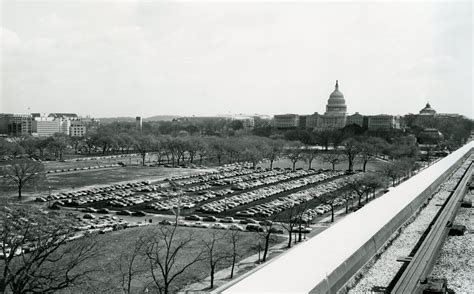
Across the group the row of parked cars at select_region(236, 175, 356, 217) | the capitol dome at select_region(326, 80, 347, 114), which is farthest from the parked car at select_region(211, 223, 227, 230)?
the capitol dome at select_region(326, 80, 347, 114)

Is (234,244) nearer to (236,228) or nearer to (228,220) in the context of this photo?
(236,228)

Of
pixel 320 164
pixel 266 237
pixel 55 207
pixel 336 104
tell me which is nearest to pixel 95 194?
pixel 55 207

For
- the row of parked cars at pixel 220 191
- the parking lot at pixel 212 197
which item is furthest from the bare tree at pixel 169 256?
the row of parked cars at pixel 220 191

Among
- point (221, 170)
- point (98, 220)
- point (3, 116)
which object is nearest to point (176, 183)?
point (221, 170)

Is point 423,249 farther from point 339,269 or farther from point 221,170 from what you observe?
point 221,170

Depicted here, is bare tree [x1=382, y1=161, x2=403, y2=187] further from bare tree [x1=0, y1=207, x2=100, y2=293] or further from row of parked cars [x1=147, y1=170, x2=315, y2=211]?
bare tree [x1=0, y1=207, x2=100, y2=293]

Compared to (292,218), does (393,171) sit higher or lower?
higher

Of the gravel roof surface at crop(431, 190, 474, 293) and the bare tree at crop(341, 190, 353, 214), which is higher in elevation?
the gravel roof surface at crop(431, 190, 474, 293)
